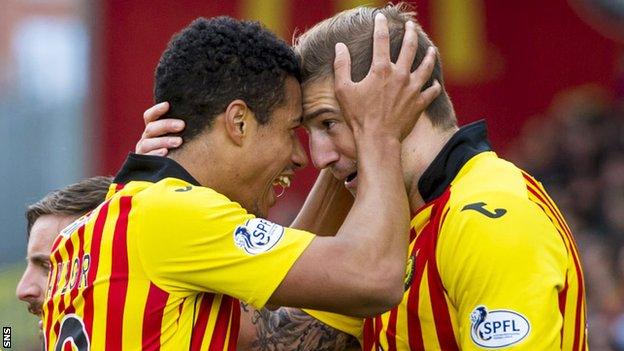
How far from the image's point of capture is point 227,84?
13.6 ft

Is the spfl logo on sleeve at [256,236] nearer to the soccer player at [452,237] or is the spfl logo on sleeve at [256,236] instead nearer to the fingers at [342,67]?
the soccer player at [452,237]

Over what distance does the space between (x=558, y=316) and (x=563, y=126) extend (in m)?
6.27

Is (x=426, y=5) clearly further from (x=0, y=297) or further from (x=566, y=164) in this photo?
(x=0, y=297)

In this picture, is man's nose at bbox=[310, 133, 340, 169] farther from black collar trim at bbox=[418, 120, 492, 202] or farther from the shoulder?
the shoulder

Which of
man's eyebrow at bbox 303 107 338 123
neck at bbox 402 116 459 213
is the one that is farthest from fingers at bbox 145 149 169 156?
neck at bbox 402 116 459 213

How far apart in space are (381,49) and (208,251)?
2.92 ft

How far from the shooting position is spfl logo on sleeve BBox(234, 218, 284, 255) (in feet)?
12.8

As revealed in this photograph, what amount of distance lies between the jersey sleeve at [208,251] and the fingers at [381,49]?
2.10ft

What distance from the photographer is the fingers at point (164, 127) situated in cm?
416

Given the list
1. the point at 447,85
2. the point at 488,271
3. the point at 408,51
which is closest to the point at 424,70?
the point at 408,51

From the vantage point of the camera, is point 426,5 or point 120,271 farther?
point 426,5

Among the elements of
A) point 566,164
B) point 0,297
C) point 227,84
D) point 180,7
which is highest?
point 227,84

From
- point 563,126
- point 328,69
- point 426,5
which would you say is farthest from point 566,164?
point 328,69

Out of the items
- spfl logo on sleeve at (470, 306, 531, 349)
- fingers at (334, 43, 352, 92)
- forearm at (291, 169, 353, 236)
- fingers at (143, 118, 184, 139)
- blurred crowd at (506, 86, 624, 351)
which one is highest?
fingers at (334, 43, 352, 92)
